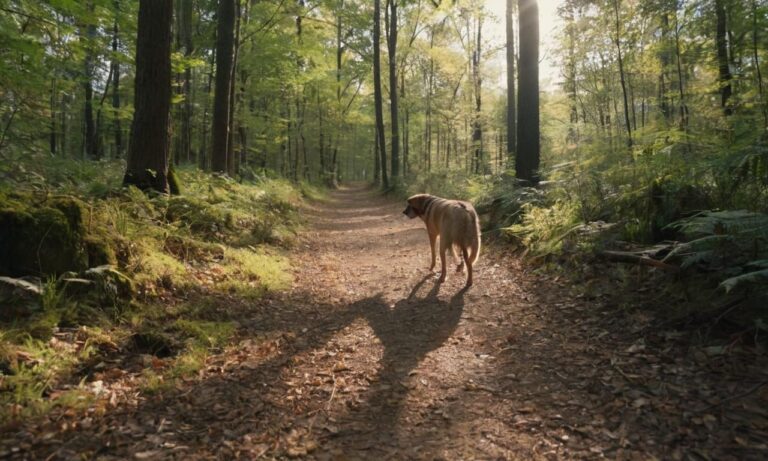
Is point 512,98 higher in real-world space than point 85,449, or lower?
higher

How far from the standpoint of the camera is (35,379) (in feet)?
9.15

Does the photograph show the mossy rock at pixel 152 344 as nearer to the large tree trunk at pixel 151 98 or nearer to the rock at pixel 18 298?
the rock at pixel 18 298

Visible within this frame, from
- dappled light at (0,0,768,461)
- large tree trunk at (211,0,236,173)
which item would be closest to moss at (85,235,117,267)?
dappled light at (0,0,768,461)

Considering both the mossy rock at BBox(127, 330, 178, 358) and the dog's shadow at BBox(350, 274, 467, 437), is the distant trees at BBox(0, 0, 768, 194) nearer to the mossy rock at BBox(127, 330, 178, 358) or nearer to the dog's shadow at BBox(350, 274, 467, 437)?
the dog's shadow at BBox(350, 274, 467, 437)

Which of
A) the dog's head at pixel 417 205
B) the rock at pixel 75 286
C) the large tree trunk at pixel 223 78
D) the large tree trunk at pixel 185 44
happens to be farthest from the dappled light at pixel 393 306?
the large tree trunk at pixel 185 44

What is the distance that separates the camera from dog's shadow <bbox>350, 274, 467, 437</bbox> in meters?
3.08

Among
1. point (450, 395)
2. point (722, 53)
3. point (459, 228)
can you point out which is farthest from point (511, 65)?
point (450, 395)

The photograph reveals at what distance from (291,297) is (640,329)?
413cm

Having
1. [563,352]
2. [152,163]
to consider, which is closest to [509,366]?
[563,352]

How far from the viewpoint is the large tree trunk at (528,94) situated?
9.17m

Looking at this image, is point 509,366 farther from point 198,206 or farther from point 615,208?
point 198,206

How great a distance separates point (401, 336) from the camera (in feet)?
14.5

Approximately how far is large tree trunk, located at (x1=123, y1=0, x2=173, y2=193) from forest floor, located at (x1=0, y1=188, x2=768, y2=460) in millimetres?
3349

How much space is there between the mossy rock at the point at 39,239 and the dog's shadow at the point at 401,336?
316 centimetres
